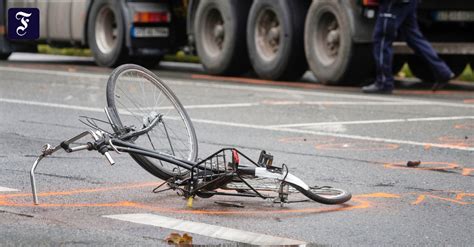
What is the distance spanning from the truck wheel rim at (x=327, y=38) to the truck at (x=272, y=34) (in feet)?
0.04

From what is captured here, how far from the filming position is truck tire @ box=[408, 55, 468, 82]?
1725 centimetres

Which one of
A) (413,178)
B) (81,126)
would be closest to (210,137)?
(81,126)

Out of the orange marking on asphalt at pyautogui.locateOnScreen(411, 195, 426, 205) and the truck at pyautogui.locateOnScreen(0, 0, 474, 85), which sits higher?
the orange marking on asphalt at pyautogui.locateOnScreen(411, 195, 426, 205)

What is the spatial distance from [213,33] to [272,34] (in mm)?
1570

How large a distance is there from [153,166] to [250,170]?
2.05 ft

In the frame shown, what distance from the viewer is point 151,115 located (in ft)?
24.3

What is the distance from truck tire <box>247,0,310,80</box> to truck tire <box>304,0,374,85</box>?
0.28 m

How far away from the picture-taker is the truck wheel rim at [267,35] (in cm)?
1684

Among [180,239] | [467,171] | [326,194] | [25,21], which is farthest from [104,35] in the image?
[180,239]

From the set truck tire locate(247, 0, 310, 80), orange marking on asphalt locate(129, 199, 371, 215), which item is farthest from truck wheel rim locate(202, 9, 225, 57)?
orange marking on asphalt locate(129, 199, 371, 215)

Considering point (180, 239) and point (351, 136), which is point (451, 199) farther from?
point (351, 136)

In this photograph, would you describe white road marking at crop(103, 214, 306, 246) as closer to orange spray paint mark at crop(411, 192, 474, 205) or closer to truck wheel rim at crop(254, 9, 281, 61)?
orange spray paint mark at crop(411, 192, 474, 205)

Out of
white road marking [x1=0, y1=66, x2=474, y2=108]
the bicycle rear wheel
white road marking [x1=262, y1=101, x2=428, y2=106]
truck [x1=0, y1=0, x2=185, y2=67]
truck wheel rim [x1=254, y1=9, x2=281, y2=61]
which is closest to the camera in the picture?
the bicycle rear wheel

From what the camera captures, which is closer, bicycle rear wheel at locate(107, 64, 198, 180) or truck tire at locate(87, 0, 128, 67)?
bicycle rear wheel at locate(107, 64, 198, 180)
